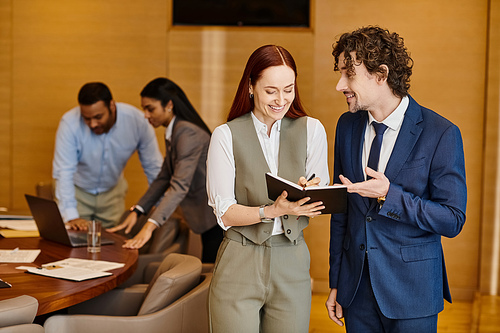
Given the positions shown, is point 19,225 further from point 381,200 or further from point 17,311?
point 381,200

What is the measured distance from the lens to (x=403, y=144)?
2.11 metres

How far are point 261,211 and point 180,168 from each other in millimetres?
1837

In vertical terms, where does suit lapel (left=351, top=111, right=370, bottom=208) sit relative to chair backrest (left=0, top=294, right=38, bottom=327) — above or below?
above

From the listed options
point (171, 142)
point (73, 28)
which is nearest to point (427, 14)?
point (171, 142)

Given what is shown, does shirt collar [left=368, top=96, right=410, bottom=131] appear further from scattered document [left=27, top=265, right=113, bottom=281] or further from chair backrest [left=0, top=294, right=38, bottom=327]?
scattered document [left=27, top=265, right=113, bottom=281]

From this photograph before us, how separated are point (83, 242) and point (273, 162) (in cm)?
194

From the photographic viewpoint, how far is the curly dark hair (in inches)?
83.7

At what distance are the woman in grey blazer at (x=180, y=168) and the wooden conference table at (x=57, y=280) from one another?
409 millimetres

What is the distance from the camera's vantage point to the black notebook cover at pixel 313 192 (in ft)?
6.35

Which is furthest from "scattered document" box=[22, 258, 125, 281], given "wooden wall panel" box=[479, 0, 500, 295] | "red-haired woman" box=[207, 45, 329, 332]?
"wooden wall panel" box=[479, 0, 500, 295]

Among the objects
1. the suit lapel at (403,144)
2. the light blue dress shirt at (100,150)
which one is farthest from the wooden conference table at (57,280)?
the suit lapel at (403,144)

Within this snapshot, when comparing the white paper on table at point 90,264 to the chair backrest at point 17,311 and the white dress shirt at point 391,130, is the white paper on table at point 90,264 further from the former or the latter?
the white dress shirt at point 391,130

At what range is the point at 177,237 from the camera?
164 inches

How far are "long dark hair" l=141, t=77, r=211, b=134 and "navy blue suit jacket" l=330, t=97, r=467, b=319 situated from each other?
6.40ft
